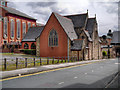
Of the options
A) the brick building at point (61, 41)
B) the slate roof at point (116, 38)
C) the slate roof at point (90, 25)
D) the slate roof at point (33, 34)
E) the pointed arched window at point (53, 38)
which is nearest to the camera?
the brick building at point (61, 41)

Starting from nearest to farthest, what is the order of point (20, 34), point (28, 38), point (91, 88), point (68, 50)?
1. point (91, 88)
2. point (68, 50)
3. point (28, 38)
4. point (20, 34)

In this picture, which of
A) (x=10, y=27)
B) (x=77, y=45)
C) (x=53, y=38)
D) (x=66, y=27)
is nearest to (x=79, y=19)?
(x=66, y=27)

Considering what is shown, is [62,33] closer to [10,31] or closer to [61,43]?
[61,43]

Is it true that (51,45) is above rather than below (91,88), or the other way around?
above

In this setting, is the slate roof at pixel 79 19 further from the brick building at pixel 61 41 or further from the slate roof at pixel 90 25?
the slate roof at pixel 90 25

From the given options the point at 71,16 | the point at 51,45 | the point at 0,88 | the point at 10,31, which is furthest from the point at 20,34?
the point at 0,88

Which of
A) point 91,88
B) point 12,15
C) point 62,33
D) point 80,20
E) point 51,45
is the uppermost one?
point 12,15

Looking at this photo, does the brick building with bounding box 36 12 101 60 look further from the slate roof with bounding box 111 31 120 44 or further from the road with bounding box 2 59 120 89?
the slate roof with bounding box 111 31 120 44

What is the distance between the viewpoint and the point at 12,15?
Result: 57156mm

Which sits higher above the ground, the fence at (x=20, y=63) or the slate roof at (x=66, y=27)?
the slate roof at (x=66, y=27)

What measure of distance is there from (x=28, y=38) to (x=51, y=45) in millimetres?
15760

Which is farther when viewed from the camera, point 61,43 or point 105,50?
point 105,50

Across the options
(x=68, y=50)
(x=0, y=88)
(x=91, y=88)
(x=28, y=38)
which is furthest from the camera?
(x=28, y=38)

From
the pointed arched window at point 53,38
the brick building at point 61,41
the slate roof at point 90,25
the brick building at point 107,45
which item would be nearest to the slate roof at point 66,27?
the brick building at point 61,41
